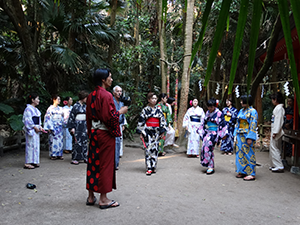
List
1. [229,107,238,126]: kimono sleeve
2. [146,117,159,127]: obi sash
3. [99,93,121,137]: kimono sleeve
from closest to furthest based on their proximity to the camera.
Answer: [99,93,121,137]: kimono sleeve
[146,117,159,127]: obi sash
[229,107,238,126]: kimono sleeve

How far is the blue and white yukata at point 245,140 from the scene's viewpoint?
4.76 meters

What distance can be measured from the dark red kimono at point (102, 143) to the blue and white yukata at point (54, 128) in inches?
143

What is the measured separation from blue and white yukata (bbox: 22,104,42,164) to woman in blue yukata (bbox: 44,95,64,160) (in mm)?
1087

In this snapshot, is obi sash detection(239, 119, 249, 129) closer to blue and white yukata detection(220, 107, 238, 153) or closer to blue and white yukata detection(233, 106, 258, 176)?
blue and white yukata detection(233, 106, 258, 176)

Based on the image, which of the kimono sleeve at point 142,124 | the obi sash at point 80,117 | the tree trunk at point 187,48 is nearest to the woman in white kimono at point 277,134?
the kimono sleeve at point 142,124

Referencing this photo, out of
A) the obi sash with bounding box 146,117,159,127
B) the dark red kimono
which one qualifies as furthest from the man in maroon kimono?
the obi sash with bounding box 146,117,159,127

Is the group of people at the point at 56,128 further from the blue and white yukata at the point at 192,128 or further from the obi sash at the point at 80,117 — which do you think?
the blue and white yukata at the point at 192,128

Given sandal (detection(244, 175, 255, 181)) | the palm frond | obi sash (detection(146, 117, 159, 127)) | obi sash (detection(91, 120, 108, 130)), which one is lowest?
sandal (detection(244, 175, 255, 181))

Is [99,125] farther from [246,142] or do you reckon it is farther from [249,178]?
[249,178]

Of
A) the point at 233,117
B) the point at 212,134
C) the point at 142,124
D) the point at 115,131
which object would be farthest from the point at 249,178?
the point at 233,117

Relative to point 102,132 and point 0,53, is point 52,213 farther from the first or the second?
point 0,53

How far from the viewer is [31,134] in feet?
17.4

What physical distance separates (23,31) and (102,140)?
5473mm

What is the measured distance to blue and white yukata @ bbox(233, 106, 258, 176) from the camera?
4762 mm
